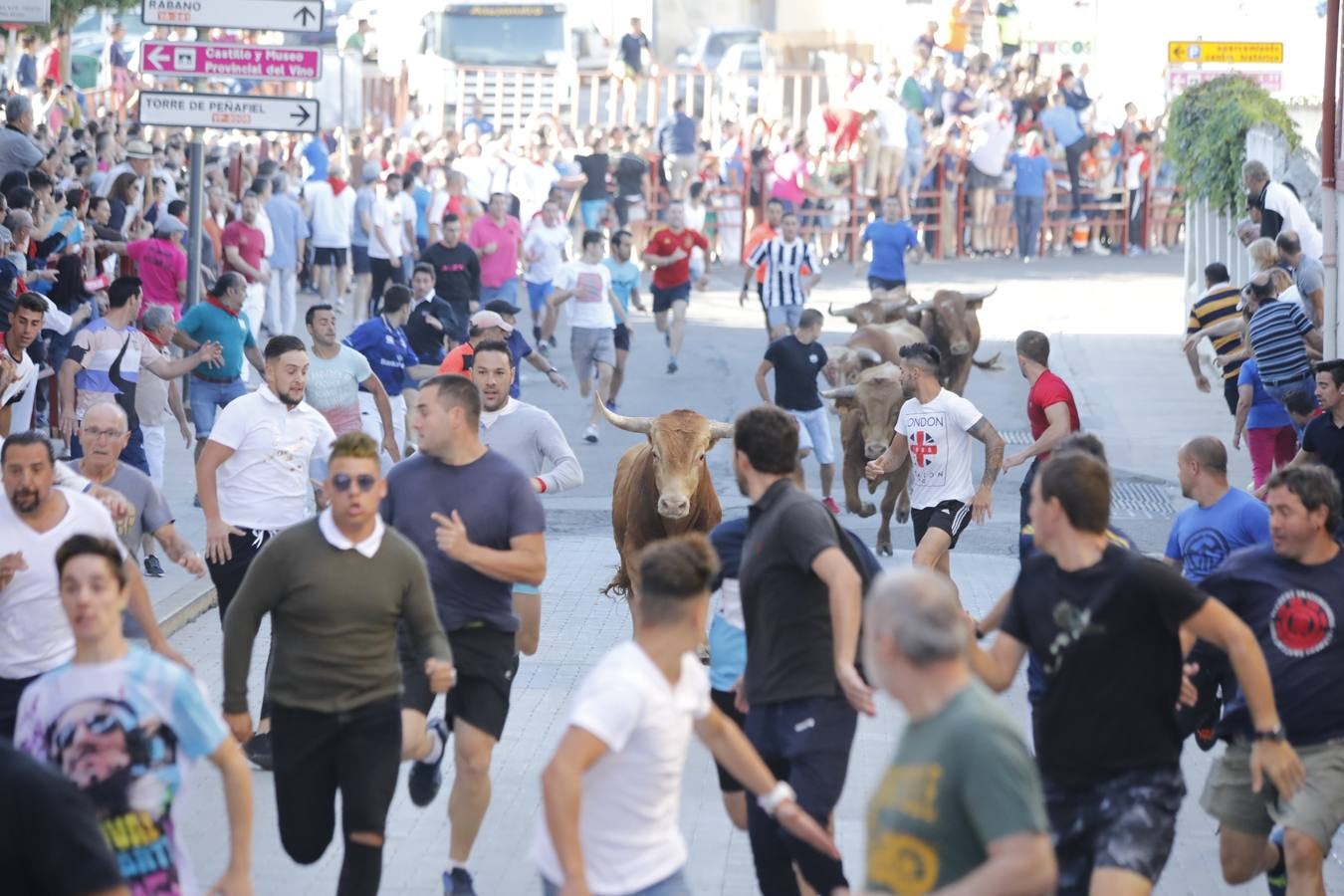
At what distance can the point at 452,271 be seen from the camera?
20453 mm

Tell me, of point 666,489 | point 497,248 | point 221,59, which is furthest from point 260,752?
point 497,248

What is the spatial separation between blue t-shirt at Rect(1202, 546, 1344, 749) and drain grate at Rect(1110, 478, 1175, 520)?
9.13m

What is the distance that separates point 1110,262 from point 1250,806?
30.9m

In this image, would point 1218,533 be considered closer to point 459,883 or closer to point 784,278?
point 459,883

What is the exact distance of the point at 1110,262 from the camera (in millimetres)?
36656

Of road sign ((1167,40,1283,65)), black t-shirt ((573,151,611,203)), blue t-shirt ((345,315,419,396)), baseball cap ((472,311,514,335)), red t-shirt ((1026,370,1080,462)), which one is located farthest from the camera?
black t-shirt ((573,151,611,203))

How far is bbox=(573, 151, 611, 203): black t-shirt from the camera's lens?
108 feet

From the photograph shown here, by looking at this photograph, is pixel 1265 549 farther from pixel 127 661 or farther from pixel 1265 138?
pixel 1265 138

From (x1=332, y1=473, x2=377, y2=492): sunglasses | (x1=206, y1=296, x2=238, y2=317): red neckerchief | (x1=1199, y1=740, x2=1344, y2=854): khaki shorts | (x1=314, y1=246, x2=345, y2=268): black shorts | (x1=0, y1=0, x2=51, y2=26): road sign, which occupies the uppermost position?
(x1=0, y1=0, x2=51, y2=26): road sign

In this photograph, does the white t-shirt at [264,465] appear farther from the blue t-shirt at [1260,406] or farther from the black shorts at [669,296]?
the black shorts at [669,296]

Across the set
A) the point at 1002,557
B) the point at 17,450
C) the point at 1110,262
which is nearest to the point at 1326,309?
the point at 1002,557

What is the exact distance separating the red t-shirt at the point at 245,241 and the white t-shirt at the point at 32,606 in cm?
1486

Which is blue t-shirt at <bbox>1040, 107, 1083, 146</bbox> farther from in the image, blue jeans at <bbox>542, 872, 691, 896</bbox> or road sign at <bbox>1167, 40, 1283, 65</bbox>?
blue jeans at <bbox>542, 872, 691, 896</bbox>

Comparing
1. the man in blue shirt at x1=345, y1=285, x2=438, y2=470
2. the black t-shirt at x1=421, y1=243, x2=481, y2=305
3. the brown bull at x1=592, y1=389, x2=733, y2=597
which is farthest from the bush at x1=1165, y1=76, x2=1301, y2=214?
the brown bull at x1=592, y1=389, x2=733, y2=597
